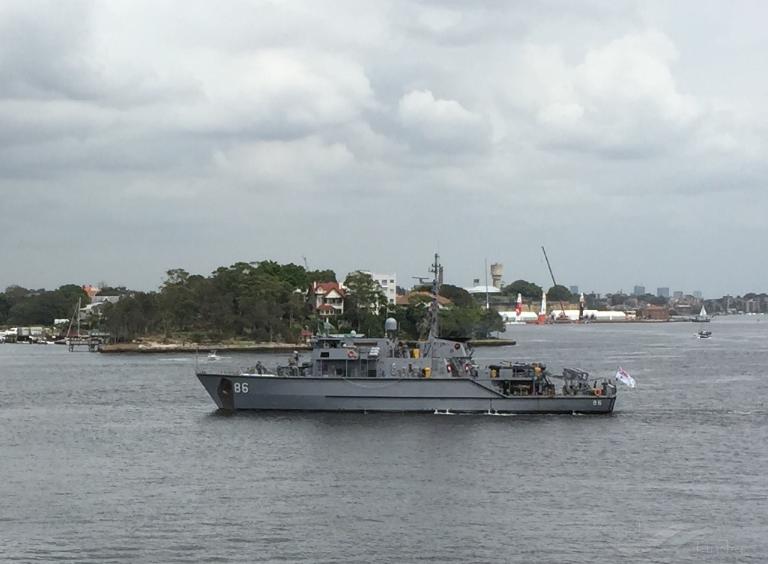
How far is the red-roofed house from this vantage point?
18388 cm

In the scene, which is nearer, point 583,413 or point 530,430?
point 530,430

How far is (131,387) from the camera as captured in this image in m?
87.8

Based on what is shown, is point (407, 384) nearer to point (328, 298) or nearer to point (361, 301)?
point (361, 301)

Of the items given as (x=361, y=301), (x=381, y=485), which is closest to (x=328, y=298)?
(x=361, y=301)

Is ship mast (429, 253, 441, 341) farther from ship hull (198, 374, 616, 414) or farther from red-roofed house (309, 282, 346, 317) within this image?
red-roofed house (309, 282, 346, 317)

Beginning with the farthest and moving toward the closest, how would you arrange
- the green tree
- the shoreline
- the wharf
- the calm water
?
the green tree, the wharf, the shoreline, the calm water

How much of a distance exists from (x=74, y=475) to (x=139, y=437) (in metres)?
11.3

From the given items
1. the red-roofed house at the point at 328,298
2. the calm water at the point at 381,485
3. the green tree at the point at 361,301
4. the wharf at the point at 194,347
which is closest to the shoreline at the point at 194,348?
the wharf at the point at 194,347

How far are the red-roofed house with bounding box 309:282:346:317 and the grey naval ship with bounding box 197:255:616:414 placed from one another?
119 m

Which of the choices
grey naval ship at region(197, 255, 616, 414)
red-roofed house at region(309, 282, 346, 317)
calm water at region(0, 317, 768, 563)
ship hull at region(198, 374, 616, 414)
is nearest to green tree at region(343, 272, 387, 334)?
red-roofed house at region(309, 282, 346, 317)

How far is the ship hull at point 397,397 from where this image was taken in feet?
204

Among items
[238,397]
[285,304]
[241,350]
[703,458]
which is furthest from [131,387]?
[285,304]

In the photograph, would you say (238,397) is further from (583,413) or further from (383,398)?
(583,413)

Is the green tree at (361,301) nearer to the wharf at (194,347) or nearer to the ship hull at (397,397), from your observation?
the wharf at (194,347)
